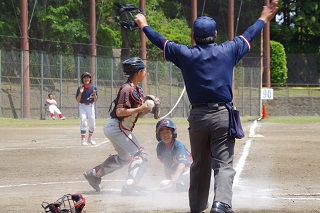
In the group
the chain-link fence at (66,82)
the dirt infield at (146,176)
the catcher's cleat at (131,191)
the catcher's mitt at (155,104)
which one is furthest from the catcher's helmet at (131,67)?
the chain-link fence at (66,82)

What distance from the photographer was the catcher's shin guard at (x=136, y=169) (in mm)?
10477

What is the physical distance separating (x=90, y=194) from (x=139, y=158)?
82 centimetres

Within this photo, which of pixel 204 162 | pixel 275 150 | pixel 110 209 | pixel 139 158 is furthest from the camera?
pixel 275 150

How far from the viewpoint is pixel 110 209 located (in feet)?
30.0

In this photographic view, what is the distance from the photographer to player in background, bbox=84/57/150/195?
1032 centimetres

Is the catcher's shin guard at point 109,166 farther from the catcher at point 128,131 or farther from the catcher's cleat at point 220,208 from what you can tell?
the catcher's cleat at point 220,208

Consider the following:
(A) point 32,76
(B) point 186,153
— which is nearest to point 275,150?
(B) point 186,153

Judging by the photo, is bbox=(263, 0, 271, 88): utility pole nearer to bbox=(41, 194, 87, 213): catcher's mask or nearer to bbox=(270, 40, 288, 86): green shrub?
bbox=(270, 40, 288, 86): green shrub

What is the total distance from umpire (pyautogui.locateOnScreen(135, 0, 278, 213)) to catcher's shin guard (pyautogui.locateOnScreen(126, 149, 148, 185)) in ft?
7.86

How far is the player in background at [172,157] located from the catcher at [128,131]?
1.45ft

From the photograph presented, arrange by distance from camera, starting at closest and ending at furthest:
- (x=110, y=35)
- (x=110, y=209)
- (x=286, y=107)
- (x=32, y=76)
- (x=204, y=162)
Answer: (x=204, y=162)
(x=110, y=209)
(x=32, y=76)
(x=110, y=35)
(x=286, y=107)

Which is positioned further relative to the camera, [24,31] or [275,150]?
[24,31]

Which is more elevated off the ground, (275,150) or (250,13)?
(250,13)

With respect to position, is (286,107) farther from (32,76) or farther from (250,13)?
(32,76)
